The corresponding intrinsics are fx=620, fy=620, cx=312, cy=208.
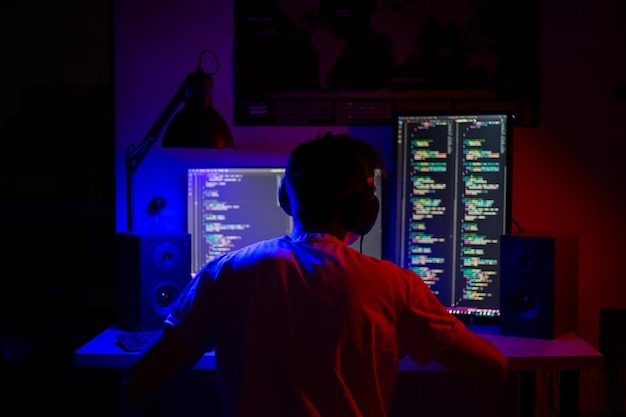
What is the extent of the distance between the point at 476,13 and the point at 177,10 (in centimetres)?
127

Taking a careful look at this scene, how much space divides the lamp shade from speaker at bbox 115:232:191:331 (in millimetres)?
352

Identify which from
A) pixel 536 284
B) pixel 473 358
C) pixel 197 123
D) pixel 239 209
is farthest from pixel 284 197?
pixel 536 284

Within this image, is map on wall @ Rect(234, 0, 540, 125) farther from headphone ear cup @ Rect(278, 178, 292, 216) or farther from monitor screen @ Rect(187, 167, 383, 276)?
headphone ear cup @ Rect(278, 178, 292, 216)

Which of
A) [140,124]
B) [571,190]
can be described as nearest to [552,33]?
[571,190]

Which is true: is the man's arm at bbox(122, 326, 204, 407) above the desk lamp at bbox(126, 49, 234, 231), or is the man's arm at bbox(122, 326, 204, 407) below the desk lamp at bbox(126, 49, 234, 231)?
below

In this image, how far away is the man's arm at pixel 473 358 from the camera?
1.37 meters

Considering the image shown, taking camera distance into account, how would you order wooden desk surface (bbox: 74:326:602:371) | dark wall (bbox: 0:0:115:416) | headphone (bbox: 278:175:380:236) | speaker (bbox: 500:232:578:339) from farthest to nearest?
1. dark wall (bbox: 0:0:115:416)
2. speaker (bbox: 500:232:578:339)
3. wooden desk surface (bbox: 74:326:602:371)
4. headphone (bbox: 278:175:380:236)

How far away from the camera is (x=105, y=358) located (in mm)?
1972

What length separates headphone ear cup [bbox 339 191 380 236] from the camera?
131 cm

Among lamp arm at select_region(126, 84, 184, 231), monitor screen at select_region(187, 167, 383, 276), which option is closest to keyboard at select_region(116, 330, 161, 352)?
monitor screen at select_region(187, 167, 383, 276)

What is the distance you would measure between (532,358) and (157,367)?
1.25m

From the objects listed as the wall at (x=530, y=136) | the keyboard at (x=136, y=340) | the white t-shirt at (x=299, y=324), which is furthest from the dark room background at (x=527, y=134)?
the white t-shirt at (x=299, y=324)

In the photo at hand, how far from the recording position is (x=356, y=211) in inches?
52.2

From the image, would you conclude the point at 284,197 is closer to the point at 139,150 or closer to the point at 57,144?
the point at 139,150
